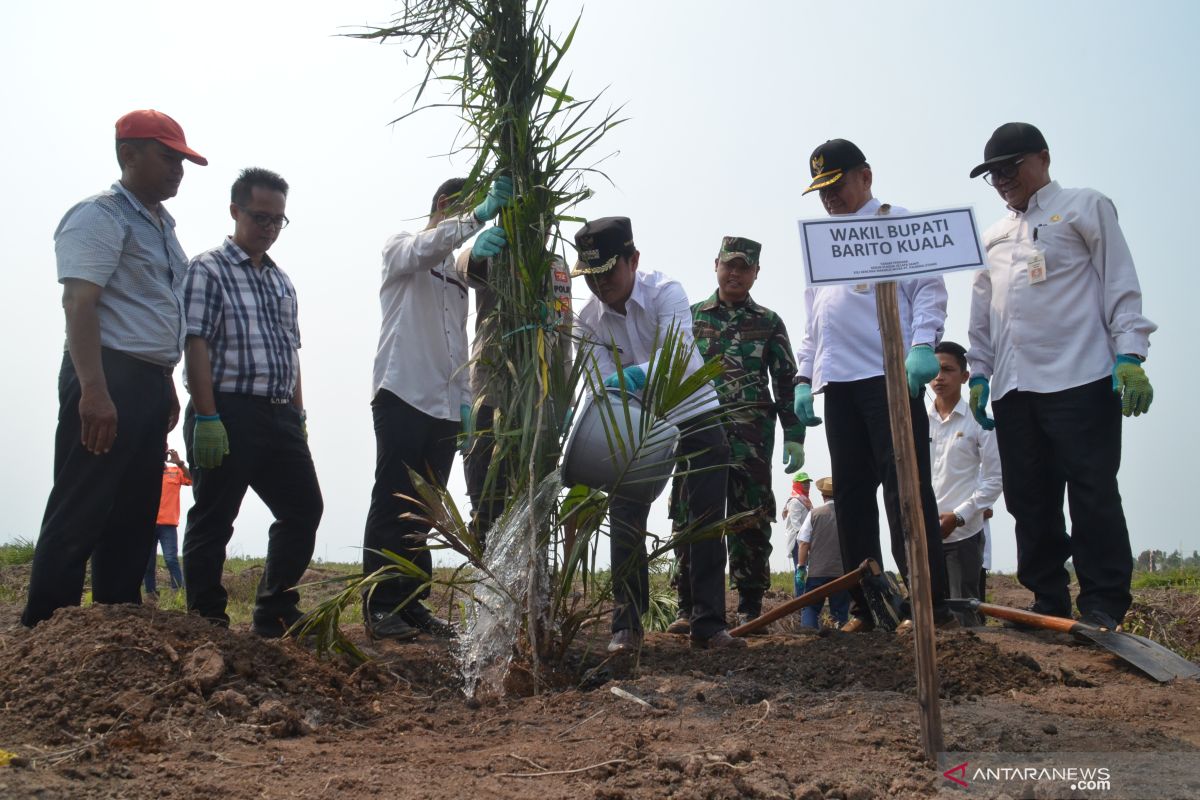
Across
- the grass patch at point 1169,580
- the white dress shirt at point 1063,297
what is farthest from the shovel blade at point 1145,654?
the grass patch at point 1169,580

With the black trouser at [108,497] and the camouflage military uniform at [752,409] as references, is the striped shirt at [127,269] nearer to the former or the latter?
the black trouser at [108,497]

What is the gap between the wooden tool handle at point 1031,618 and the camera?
3816mm

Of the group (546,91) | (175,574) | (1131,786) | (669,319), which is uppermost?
(546,91)

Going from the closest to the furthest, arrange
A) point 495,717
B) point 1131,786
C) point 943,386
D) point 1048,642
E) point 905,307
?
1. point 1131,786
2. point 495,717
3. point 1048,642
4. point 905,307
5. point 943,386

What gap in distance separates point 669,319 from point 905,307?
96cm

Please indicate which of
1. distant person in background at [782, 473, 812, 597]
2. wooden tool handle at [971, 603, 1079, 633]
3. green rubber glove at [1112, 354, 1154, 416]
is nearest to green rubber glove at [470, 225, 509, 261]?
green rubber glove at [1112, 354, 1154, 416]

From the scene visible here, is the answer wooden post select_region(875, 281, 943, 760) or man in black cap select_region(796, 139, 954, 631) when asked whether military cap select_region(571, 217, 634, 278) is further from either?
wooden post select_region(875, 281, 943, 760)

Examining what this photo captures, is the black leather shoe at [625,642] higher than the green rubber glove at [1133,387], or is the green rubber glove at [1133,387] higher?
the green rubber glove at [1133,387]

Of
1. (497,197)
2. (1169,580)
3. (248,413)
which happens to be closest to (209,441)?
(248,413)

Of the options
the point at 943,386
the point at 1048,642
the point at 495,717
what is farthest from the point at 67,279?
the point at 943,386

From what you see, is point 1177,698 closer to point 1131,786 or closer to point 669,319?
point 1131,786

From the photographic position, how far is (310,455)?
4379mm

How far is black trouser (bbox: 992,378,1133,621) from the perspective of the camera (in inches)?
152

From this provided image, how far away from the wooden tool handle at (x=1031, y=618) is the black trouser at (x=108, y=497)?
10.5 feet
